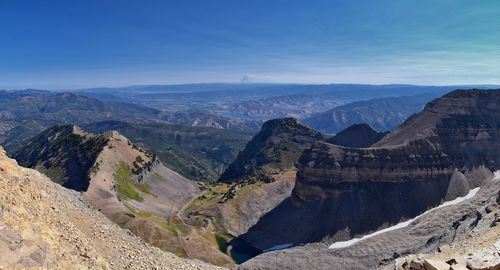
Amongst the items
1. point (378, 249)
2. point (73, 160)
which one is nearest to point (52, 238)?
point (378, 249)

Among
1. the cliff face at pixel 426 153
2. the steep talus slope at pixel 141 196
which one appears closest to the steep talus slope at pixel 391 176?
the cliff face at pixel 426 153

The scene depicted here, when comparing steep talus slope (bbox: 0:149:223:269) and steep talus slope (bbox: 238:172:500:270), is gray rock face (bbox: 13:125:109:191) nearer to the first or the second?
steep talus slope (bbox: 238:172:500:270)

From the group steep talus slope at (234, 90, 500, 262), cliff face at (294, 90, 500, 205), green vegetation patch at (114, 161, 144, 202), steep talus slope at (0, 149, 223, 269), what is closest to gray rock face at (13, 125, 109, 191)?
green vegetation patch at (114, 161, 144, 202)

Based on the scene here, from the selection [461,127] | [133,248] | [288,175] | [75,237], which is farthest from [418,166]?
[75,237]

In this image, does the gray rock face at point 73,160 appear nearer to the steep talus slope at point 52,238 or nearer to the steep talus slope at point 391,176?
the steep talus slope at point 391,176

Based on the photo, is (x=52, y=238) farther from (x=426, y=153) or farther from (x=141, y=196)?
(x=141, y=196)

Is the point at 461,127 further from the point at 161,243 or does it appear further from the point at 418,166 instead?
the point at 161,243
